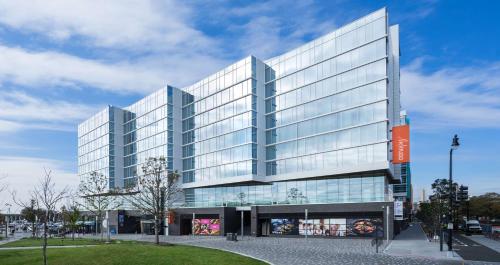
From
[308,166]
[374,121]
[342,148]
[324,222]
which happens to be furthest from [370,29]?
[324,222]

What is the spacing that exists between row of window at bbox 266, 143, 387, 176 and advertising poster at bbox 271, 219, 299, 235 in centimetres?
780

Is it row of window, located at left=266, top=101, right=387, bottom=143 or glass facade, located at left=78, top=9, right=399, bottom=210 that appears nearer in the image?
row of window, located at left=266, top=101, right=387, bottom=143

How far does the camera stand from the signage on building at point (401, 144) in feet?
174

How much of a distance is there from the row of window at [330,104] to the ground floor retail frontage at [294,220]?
13.4 meters

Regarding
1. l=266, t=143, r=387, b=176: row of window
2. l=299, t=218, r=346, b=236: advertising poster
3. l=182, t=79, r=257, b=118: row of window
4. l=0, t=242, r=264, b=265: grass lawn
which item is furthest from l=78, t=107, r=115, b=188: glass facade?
l=0, t=242, r=264, b=265: grass lawn

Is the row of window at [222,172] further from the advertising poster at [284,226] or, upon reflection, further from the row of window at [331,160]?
the advertising poster at [284,226]

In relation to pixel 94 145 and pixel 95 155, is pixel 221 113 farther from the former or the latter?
pixel 94 145

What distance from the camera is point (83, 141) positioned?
4633 inches

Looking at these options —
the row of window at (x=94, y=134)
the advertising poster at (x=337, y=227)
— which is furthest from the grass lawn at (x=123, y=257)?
the row of window at (x=94, y=134)

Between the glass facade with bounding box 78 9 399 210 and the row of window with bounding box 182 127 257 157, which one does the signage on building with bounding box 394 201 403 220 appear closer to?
the glass facade with bounding box 78 9 399 210

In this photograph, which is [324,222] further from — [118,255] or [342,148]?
[118,255]

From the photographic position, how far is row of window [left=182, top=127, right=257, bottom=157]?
67562mm

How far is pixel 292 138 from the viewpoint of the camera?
65000 millimetres

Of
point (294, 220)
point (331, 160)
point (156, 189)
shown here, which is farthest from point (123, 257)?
point (331, 160)
